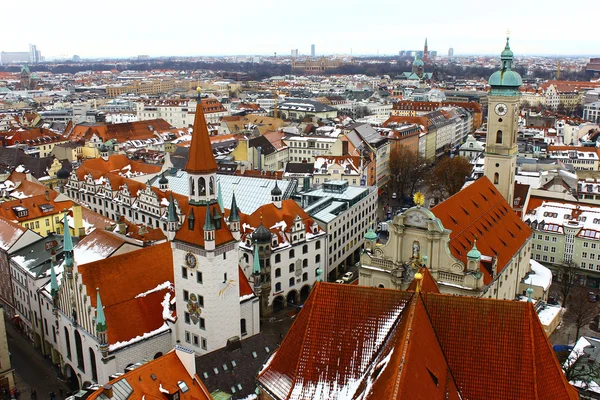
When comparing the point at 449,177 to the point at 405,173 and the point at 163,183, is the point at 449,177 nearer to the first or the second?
the point at 405,173

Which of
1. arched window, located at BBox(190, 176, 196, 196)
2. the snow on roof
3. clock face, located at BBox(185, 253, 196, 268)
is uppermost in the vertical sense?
arched window, located at BBox(190, 176, 196, 196)

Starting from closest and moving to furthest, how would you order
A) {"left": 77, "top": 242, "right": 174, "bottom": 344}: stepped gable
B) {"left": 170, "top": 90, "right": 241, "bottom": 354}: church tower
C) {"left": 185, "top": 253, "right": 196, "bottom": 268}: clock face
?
{"left": 170, "top": 90, "right": 241, "bottom": 354}: church tower, {"left": 185, "top": 253, "right": 196, "bottom": 268}: clock face, {"left": 77, "top": 242, "right": 174, "bottom": 344}: stepped gable

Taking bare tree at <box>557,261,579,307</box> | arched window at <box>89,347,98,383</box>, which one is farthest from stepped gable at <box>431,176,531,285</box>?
arched window at <box>89,347,98,383</box>

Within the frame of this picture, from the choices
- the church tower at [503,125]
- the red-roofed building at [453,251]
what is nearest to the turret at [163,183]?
the red-roofed building at [453,251]

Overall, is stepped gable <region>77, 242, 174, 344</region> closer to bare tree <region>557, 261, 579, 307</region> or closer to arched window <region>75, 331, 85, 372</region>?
arched window <region>75, 331, 85, 372</region>

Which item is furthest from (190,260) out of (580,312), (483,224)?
(580,312)

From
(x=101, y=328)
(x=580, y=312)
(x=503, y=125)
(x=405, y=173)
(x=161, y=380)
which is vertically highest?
(x=503, y=125)

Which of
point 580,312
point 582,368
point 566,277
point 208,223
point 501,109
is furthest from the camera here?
point 566,277
